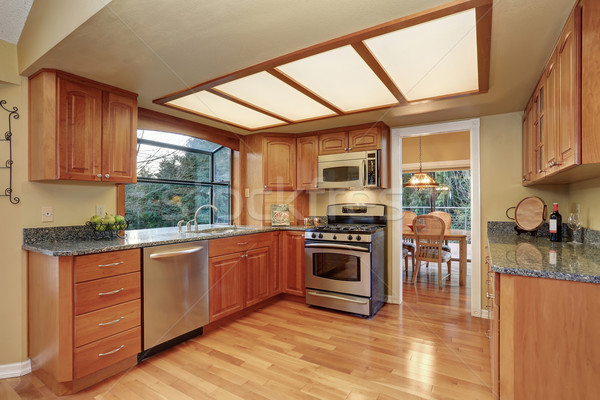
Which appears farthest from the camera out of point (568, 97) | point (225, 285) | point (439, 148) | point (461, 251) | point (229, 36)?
point (439, 148)

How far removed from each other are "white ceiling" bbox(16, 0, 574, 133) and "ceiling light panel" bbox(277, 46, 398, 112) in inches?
7.8

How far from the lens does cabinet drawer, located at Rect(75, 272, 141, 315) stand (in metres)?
1.91

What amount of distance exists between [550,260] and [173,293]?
100 inches

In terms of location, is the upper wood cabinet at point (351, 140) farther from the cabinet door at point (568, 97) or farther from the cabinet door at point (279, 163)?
the cabinet door at point (568, 97)

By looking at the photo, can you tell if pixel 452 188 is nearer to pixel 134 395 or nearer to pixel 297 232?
pixel 297 232

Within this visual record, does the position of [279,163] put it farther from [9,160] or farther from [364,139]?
[9,160]

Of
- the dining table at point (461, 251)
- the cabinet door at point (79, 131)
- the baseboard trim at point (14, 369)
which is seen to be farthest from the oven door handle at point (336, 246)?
the baseboard trim at point (14, 369)

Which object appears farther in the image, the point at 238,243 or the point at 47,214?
the point at 238,243

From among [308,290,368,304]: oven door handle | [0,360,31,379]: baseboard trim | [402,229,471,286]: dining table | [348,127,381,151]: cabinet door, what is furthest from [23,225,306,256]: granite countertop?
[402,229,471,286]: dining table

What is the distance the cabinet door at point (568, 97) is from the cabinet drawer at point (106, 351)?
9.33 ft

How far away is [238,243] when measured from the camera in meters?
3.09

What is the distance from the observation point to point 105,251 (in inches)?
79.4

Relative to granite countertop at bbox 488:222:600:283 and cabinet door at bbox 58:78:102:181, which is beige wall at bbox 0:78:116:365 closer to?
cabinet door at bbox 58:78:102:181

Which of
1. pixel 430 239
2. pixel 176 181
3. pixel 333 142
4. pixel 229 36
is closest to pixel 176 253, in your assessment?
pixel 176 181
